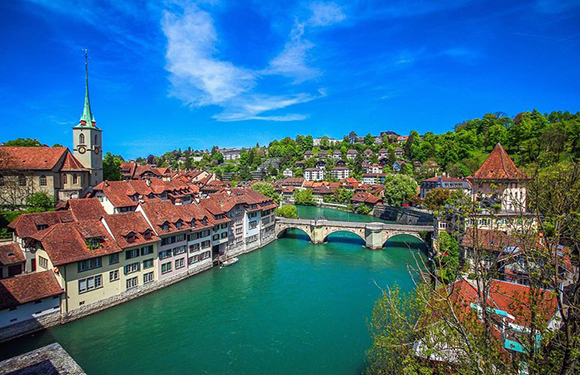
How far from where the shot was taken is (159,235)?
3008 centimetres

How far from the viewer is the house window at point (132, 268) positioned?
2727 centimetres

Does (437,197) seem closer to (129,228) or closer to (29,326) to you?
Answer: (129,228)

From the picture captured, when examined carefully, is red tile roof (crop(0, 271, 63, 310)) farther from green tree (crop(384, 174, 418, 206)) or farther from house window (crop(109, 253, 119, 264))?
green tree (crop(384, 174, 418, 206))

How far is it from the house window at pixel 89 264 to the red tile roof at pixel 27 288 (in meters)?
1.68

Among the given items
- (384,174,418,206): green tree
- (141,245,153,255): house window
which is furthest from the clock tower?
(384,174,418,206): green tree

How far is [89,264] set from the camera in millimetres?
24656

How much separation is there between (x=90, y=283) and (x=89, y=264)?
1.42 metres

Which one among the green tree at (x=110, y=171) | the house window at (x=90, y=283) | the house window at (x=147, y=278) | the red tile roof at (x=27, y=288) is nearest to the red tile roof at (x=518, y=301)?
the house window at (x=90, y=283)

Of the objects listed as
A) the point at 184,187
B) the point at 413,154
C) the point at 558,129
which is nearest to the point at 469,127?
the point at 413,154

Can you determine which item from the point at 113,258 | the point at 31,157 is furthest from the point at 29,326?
the point at 31,157

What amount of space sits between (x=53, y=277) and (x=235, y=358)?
14.2 meters

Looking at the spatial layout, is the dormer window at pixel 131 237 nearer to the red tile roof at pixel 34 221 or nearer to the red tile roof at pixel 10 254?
the red tile roof at pixel 34 221

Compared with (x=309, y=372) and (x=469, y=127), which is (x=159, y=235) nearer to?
(x=309, y=372)

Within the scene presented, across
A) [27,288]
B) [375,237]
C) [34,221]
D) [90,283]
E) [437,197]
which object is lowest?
[375,237]
